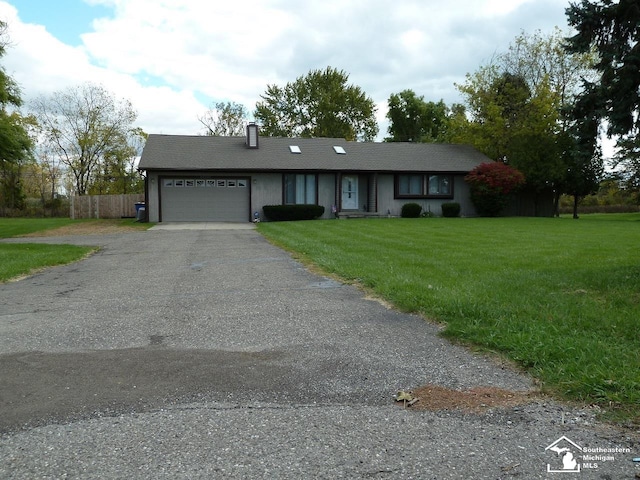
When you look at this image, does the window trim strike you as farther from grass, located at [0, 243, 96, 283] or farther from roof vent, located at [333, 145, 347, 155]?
grass, located at [0, 243, 96, 283]

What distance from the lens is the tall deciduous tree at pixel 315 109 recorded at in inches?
2056

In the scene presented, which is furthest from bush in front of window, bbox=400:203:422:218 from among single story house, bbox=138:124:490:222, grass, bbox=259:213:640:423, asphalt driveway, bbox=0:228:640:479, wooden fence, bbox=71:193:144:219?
asphalt driveway, bbox=0:228:640:479

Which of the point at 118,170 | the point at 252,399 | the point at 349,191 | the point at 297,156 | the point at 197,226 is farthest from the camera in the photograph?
the point at 118,170

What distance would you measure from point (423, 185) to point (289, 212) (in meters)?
8.27

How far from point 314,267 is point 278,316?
164 inches

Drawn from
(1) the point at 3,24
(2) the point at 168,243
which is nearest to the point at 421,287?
(2) the point at 168,243

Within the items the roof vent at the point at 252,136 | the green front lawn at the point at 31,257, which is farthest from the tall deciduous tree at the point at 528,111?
the green front lawn at the point at 31,257

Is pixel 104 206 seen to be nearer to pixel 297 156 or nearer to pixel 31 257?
pixel 297 156

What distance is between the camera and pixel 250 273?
9.80 m

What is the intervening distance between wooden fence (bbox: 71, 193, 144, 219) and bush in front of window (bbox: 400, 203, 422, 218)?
50.5ft

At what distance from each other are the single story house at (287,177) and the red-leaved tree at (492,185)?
96cm

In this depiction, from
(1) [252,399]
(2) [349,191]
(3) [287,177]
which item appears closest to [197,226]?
(3) [287,177]

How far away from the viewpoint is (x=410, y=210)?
1115 inches

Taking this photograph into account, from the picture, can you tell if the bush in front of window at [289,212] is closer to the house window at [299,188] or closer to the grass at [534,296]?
the house window at [299,188]
